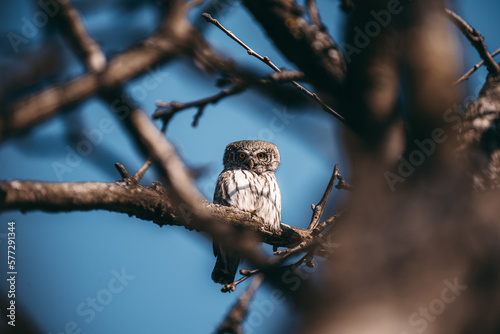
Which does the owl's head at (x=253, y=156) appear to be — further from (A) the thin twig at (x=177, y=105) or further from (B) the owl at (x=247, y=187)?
(A) the thin twig at (x=177, y=105)

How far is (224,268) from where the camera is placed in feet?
17.6

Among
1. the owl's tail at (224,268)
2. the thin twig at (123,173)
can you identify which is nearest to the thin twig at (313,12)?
the thin twig at (123,173)

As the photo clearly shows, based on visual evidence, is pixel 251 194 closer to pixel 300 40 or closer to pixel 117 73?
pixel 300 40

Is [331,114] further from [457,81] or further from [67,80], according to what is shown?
[67,80]

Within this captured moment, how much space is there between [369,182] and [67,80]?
1.03 meters

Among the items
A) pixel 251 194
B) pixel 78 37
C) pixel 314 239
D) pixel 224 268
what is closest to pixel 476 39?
pixel 314 239

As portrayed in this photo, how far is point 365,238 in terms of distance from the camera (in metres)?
1.07

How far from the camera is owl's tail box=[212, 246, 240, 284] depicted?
17.4 ft

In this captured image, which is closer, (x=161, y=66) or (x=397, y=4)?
(x=397, y=4)

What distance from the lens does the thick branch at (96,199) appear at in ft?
5.10

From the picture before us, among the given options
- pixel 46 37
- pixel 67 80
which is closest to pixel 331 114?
pixel 67 80

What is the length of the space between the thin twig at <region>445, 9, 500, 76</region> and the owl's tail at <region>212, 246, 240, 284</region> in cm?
403

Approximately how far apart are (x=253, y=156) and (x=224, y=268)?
5.99 feet

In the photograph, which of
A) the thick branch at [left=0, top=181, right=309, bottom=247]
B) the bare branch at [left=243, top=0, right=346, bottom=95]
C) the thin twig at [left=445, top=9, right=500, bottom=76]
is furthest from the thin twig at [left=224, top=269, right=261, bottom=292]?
the thin twig at [left=445, top=9, right=500, bottom=76]
